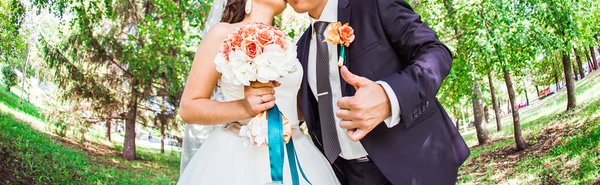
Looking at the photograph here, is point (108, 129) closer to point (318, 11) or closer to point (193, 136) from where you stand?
point (193, 136)

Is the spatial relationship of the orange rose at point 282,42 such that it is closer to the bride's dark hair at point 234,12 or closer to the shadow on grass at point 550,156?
the bride's dark hair at point 234,12

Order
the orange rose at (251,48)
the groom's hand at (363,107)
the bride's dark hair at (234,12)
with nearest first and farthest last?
the groom's hand at (363,107) < the orange rose at (251,48) < the bride's dark hair at (234,12)

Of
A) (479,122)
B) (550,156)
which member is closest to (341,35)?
(550,156)

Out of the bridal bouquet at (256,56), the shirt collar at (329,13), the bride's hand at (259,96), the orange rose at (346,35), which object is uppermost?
the shirt collar at (329,13)

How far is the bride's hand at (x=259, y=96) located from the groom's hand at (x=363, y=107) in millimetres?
446

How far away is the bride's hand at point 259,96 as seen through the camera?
5.88ft

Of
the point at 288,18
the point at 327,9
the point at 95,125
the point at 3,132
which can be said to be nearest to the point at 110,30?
the point at 95,125

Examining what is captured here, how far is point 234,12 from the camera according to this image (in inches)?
99.8

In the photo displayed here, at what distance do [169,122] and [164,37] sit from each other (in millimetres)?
4638

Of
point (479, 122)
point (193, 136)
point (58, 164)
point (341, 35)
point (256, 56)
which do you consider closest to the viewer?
point (256, 56)

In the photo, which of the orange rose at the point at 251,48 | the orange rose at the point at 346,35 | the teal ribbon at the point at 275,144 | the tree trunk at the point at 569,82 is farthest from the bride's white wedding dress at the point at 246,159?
the tree trunk at the point at 569,82

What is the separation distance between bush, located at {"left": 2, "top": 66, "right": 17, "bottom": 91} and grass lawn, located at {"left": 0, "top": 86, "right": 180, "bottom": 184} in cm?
14

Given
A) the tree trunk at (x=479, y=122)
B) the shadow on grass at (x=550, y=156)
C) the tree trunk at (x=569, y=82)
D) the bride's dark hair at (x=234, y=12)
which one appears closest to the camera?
the bride's dark hair at (x=234, y=12)

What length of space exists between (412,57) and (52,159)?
29.2ft
